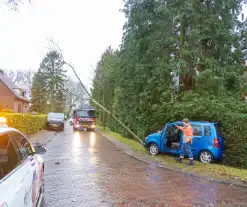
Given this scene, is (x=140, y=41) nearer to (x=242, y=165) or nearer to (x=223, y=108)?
(x=223, y=108)

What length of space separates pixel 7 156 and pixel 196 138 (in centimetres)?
939

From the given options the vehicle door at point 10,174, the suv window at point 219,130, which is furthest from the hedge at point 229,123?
the vehicle door at point 10,174

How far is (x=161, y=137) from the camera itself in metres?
13.0

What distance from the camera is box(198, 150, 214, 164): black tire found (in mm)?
11367

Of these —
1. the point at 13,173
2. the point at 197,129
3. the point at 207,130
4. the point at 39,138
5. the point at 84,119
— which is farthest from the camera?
the point at 84,119

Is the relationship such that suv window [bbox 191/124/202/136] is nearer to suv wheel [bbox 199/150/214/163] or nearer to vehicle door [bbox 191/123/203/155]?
vehicle door [bbox 191/123/203/155]

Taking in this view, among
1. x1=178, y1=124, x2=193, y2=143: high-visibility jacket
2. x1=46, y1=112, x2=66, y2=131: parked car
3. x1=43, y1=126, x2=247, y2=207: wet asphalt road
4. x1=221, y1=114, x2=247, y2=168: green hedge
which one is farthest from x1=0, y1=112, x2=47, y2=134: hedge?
x1=221, y1=114, x2=247, y2=168: green hedge

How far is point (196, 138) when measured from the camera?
11.7 metres

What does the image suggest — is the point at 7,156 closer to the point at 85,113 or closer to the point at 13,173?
the point at 13,173

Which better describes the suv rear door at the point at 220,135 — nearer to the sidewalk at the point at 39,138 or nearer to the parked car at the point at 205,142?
the parked car at the point at 205,142

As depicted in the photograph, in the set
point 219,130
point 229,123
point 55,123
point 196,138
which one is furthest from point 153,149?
point 55,123

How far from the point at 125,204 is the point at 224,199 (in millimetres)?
2318

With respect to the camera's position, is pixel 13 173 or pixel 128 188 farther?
pixel 128 188

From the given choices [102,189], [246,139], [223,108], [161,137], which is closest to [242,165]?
[246,139]
